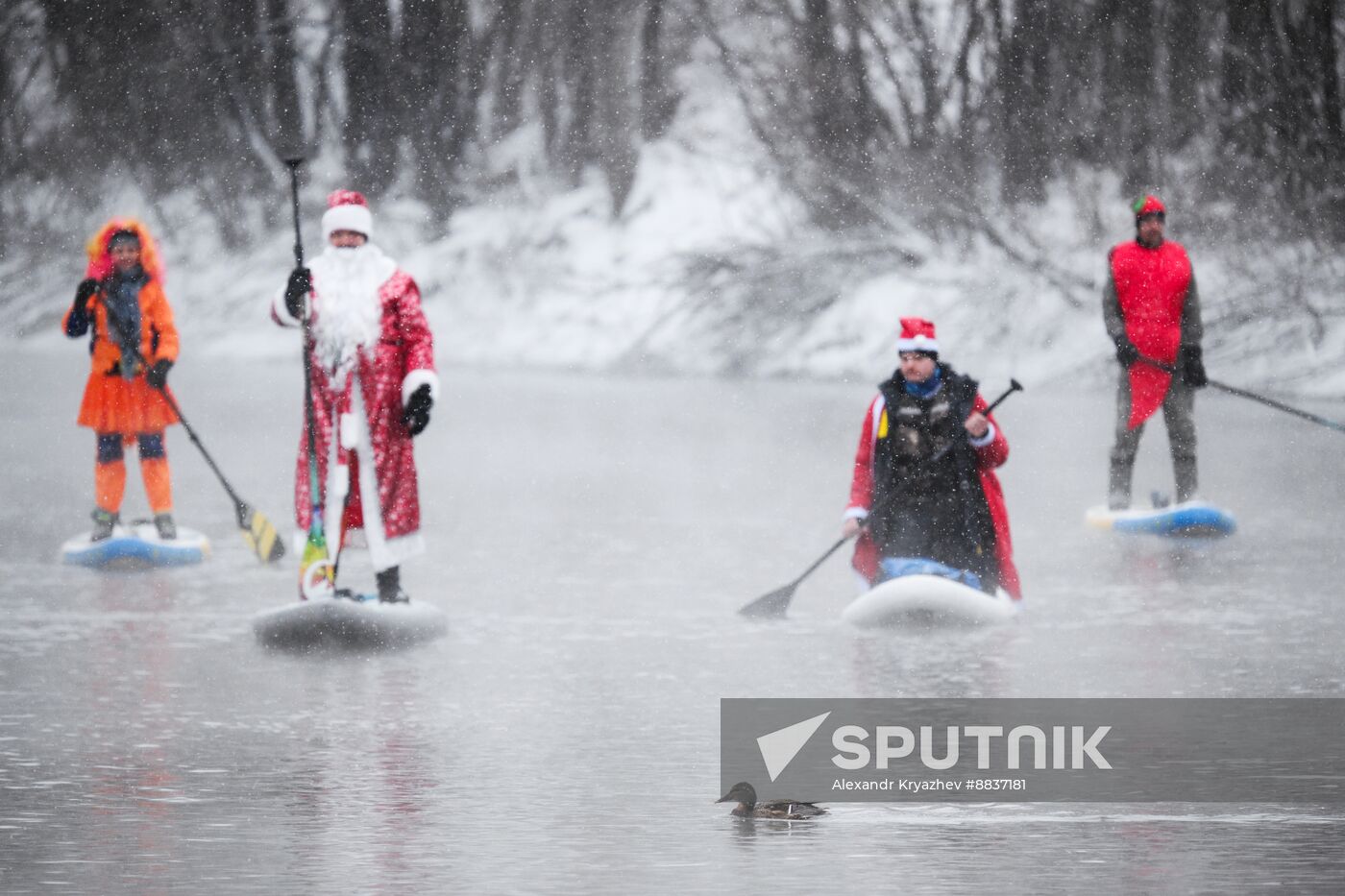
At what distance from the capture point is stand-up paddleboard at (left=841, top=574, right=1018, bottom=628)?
9.31m

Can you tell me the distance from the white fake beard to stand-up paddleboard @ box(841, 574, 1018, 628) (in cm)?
196

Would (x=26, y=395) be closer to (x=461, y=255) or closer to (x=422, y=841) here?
(x=461, y=255)

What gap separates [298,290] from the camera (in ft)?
29.8

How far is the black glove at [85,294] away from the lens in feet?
36.9

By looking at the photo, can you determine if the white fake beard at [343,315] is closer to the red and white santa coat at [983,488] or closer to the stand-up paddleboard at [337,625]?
the stand-up paddleboard at [337,625]

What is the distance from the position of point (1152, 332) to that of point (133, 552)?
490cm

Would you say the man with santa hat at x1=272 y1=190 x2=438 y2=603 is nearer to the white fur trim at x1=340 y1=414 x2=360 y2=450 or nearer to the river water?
the white fur trim at x1=340 y1=414 x2=360 y2=450

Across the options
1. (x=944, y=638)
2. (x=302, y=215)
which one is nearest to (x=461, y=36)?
(x=302, y=215)

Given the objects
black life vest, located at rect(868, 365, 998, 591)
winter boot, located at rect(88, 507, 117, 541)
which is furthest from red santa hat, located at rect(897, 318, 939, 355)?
winter boot, located at rect(88, 507, 117, 541)

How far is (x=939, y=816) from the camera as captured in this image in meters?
6.07

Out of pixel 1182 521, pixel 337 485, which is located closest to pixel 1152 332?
pixel 1182 521

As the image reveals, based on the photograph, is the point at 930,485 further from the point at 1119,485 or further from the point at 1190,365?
the point at 1119,485

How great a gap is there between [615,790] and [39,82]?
101ft

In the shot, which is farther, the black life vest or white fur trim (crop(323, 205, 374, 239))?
the black life vest
